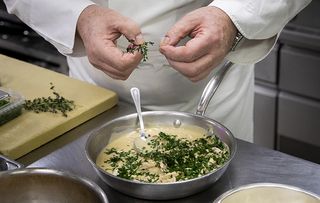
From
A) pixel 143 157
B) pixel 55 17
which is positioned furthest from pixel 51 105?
pixel 143 157

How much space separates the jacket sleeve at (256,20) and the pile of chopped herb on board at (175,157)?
0.22m

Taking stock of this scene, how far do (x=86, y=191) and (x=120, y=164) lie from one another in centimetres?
11

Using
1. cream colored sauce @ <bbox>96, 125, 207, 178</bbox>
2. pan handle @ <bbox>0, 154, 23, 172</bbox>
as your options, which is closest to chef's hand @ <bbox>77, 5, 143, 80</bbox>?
cream colored sauce @ <bbox>96, 125, 207, 178</bbox>

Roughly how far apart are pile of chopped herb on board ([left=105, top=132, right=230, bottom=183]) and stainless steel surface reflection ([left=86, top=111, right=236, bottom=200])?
18 millimetres

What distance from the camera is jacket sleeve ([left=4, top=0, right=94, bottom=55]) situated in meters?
1.04

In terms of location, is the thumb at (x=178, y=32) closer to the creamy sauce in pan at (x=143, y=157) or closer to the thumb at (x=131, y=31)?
the thumb at (x=131, y=31)

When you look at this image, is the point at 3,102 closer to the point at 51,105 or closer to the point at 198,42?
the point at 51,105

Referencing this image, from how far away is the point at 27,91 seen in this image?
45.2 inches

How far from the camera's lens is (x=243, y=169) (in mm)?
863

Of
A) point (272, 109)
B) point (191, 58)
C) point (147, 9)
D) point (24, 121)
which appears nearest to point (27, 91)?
point (24, 121)

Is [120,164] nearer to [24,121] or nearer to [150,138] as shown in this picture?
[150,138]

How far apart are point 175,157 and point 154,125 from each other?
0.43ft

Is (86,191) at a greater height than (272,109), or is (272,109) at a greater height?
(86,191)

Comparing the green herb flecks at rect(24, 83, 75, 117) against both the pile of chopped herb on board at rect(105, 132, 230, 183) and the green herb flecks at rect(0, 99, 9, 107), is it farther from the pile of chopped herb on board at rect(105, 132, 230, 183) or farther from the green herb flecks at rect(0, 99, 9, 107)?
the pile of chopped herb on board at rect(105, 132, 230, 183)
